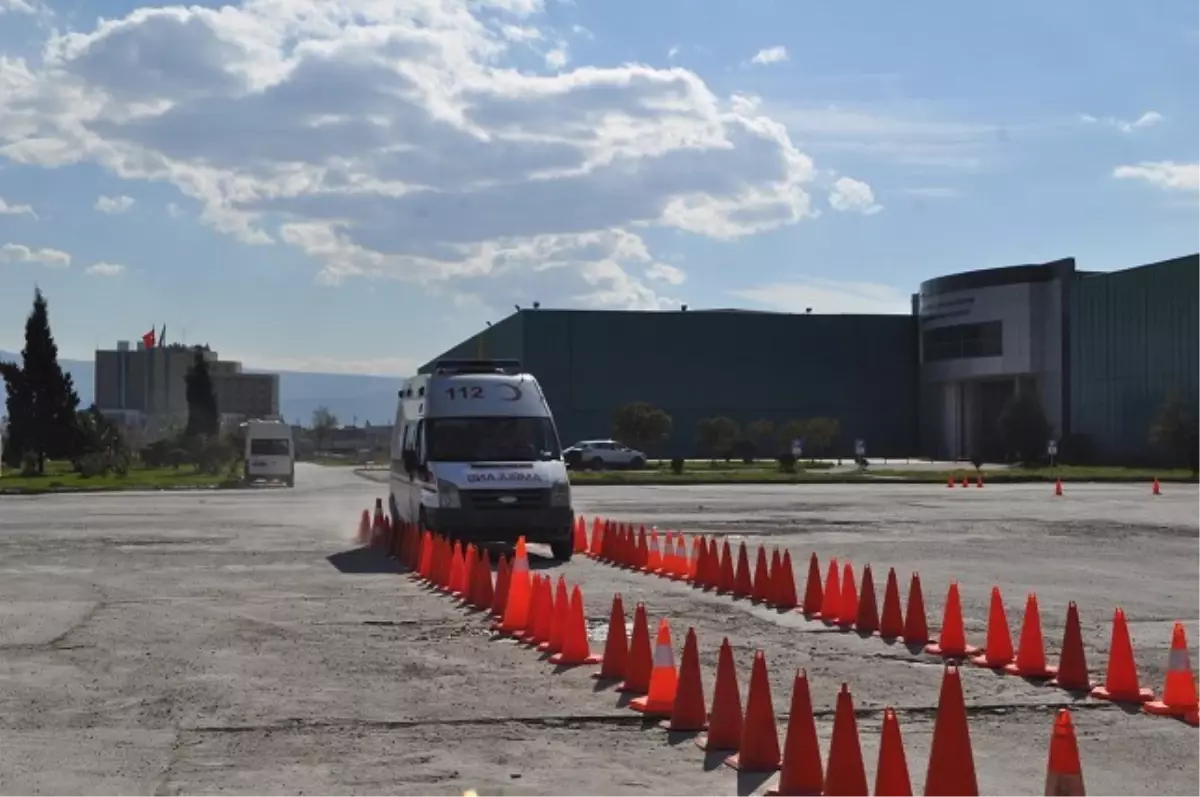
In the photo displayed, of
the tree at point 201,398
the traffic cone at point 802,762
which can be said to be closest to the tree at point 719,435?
the tree at point 201,398

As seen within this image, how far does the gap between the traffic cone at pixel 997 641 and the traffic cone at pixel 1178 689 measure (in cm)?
187

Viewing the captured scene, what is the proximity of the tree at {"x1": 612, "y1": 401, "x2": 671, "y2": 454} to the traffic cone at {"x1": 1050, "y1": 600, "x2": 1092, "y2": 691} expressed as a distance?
2875 inches

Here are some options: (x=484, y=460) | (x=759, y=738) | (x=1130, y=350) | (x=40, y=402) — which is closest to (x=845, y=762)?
(x=759, y=738)

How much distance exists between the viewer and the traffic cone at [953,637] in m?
12.7

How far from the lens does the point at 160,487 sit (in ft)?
184

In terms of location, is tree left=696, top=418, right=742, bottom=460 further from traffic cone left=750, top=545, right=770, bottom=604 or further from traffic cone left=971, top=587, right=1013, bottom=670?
traffic cone left=971, top=587, right=1013, bottom=670

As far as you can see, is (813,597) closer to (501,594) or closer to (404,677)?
(501,594)

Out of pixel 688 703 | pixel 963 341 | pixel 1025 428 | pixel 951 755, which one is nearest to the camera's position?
pixel 951 755

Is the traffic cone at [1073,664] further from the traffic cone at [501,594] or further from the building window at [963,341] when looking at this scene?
the building window at [963,341]

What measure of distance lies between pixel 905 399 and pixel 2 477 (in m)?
62.9

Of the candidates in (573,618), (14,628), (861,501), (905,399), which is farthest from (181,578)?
(905,399)

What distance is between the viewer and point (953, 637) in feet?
41.9

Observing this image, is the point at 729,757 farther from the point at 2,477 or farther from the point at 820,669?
the point at 2,477

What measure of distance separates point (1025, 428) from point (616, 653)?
79384 millimetres
